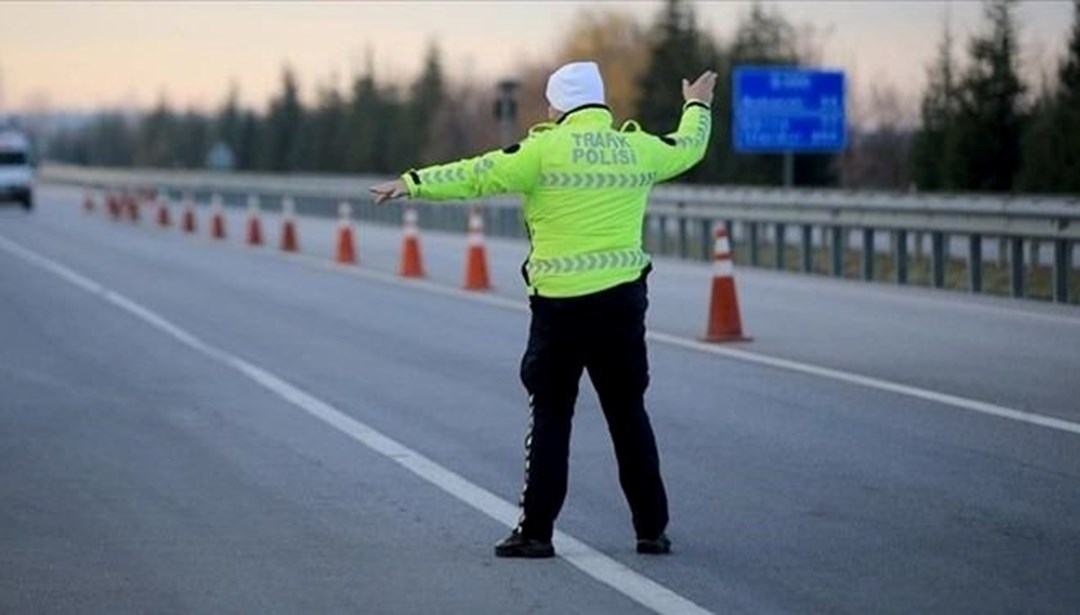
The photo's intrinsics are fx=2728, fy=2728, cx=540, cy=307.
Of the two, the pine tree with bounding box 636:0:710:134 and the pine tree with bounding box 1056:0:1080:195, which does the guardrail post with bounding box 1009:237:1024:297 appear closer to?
the pine tree with bounding box 1056:0:1080:195

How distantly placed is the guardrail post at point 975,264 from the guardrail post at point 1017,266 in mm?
759

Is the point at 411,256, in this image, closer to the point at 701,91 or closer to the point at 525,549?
the point at 701,91

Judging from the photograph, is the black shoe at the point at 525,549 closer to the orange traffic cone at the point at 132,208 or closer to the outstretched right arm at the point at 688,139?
the outstretched right arm at the point at 688,139

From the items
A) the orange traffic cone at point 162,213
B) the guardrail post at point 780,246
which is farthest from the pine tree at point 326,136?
the guardrail post at point 780,246

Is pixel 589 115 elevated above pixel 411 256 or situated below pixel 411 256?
above

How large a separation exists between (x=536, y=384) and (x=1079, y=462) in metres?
3.75

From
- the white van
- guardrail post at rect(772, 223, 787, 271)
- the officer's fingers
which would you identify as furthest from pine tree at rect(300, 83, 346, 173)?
Result: the officer's fingers

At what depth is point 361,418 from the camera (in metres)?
15.4

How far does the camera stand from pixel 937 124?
2272 inches

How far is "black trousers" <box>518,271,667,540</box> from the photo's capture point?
10.1m

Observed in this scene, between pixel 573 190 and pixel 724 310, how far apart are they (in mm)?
11367

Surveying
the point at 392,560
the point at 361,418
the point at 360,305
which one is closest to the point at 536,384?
the point at 392,560

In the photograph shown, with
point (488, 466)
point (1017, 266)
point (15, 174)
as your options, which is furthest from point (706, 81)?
point (15, 174)

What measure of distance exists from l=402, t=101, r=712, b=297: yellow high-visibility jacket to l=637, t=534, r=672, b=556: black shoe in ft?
3.12
